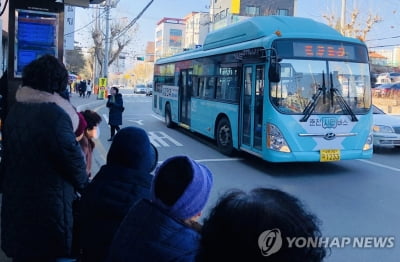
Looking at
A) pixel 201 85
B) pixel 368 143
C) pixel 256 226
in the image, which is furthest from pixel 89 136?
pixel 201 85

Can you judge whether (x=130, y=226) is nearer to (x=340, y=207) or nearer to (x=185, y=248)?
(x=185, y=248)

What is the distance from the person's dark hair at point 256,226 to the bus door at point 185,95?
1315cm

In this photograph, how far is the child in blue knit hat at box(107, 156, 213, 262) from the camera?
1.75 metres

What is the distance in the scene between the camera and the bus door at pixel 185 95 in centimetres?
1473

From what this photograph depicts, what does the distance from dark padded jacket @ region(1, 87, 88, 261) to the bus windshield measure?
617 centimetres

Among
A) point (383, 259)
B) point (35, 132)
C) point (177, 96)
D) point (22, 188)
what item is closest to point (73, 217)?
point (22, 188)

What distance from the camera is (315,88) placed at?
8.66 meters

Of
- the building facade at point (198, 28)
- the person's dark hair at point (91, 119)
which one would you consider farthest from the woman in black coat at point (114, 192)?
the building facade at point (198, 28)

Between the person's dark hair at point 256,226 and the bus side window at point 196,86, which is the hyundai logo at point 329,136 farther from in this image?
the person's dark hair at point 256,226

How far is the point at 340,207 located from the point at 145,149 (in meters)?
4.93

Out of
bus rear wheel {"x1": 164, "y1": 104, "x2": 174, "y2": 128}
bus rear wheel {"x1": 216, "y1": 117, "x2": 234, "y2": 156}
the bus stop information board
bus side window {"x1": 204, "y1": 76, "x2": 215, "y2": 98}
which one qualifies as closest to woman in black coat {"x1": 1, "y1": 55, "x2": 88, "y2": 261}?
the bus stop information board

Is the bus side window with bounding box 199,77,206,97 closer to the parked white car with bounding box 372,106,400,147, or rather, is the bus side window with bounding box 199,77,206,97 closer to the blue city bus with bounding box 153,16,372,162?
the blue city bus with bounding box 153,16,372,162

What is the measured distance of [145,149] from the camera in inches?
102

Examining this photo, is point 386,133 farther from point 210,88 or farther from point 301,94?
point 210,88
